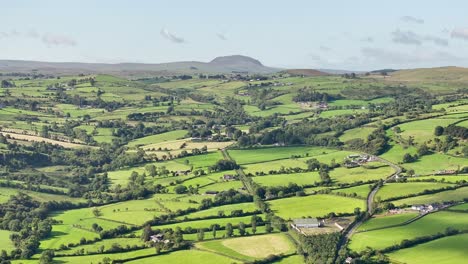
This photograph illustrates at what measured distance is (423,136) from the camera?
147 metres

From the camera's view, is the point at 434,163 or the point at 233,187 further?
the point at 434,163

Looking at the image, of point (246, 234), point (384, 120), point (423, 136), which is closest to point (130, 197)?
point (246, 234)

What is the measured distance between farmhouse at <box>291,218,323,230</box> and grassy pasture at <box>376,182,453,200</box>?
1709 centimetres

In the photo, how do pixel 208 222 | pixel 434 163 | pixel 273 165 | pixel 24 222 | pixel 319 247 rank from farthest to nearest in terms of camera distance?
pixel 273 165 → pixel 434 163 → pixel 24 222 → pixel 208 222 → pixel 319 247

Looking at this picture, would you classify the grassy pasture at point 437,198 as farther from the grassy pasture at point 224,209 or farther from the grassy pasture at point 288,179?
the grassy pasture at point 224,209

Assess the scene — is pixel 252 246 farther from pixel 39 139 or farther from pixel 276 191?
pixel 39 139

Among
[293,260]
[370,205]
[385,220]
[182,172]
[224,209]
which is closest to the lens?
[293,260]

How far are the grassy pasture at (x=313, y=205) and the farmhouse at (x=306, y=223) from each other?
3.77 metres

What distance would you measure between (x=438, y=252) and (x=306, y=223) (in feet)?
66.7

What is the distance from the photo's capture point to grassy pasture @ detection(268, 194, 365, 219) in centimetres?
10100

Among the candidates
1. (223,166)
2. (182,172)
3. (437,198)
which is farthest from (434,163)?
(182,172)

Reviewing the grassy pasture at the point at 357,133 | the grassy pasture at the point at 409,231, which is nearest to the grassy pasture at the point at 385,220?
the grassy pasture at the point at 409,231

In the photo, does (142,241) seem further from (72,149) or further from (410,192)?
(72,149)

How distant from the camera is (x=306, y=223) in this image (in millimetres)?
94062
